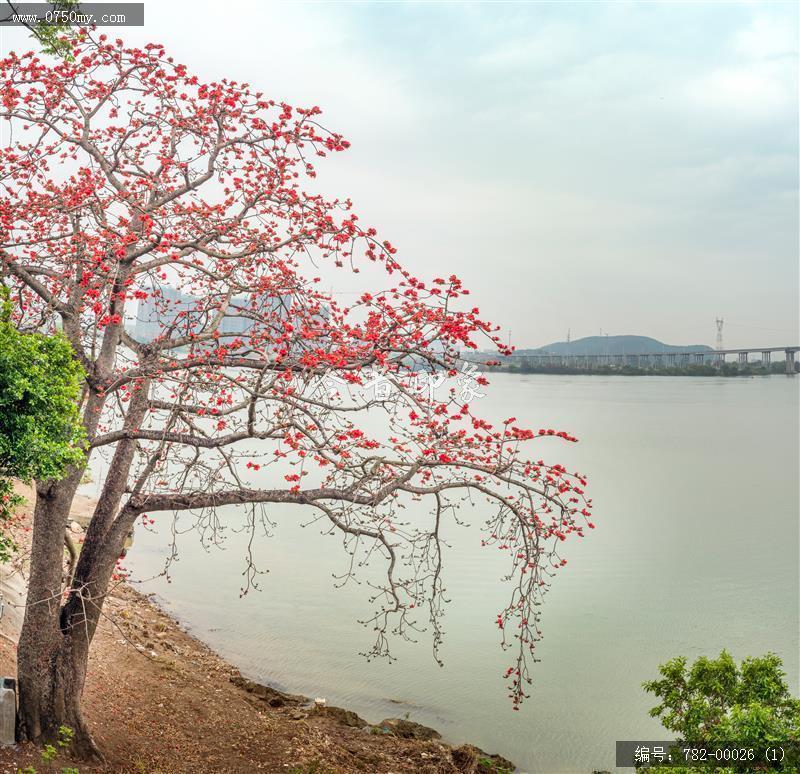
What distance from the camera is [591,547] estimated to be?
56.0 feet

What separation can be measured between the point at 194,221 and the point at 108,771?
4390 mm

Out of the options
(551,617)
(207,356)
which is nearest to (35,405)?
(207,356)

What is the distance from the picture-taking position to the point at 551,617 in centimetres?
1238

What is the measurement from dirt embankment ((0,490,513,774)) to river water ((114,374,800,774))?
114 cm

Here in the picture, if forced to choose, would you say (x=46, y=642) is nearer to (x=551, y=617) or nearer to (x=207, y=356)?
(x=207, y=356)

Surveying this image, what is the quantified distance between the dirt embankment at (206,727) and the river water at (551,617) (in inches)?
44.8

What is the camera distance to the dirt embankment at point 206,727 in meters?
6.14

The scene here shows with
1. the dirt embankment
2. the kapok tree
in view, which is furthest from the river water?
the kapok tree

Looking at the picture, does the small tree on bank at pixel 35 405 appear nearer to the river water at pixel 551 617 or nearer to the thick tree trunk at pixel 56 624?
the thick tree trunk at pixel 56 624

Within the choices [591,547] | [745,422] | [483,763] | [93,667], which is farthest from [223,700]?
[745,422]

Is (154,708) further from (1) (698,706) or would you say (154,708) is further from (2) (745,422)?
(2) (745,422)

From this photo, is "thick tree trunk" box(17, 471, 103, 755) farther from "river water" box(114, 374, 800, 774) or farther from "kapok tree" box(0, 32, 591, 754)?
"river water" box(114, 374, 800, 774)

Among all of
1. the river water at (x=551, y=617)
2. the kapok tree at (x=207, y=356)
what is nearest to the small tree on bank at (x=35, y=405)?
the kapok tree at (x=207, y=356)

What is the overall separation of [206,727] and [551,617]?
7.09 meters
